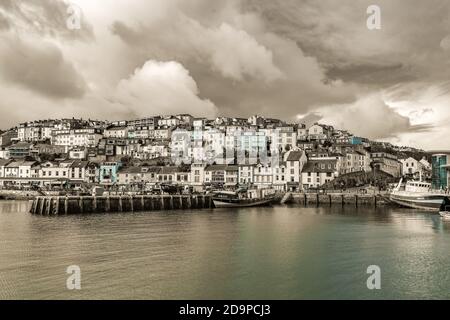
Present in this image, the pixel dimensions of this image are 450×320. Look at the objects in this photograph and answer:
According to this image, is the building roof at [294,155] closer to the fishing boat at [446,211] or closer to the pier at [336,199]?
the pier at [336,199]

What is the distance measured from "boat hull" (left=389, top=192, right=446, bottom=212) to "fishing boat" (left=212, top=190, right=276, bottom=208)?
20.6 meters

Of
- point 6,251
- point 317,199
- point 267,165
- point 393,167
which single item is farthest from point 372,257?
point 393,167

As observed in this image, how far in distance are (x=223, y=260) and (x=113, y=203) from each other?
38.0 m

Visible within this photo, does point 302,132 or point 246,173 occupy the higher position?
point 302,132

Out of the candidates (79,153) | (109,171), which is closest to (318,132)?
(109,171)

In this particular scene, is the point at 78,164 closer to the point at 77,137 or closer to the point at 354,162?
the point at 77,137

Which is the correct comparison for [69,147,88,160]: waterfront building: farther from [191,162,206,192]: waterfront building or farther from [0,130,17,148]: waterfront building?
[0,130,17,148]: waterfront building

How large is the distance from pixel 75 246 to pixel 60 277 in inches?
338

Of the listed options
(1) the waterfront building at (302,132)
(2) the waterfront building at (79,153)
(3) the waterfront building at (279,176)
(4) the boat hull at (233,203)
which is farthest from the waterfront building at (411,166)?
(2) the waterfront building at (79,153)

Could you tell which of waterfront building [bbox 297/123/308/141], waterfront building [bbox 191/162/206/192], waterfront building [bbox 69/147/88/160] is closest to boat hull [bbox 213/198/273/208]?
waterfront building [bbox 191/162/206/192]

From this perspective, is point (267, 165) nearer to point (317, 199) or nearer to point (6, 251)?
point (317, 199)

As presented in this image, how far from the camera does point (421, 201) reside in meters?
63.1

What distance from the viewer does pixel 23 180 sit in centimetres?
11431

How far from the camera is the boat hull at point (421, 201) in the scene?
202ft
